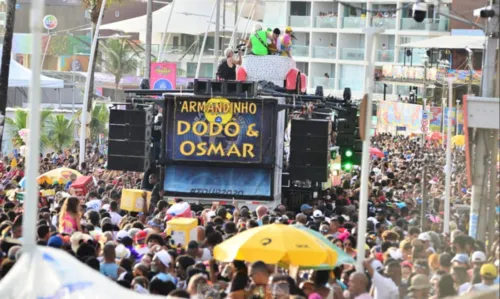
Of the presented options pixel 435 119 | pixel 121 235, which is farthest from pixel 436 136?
pixel 121 235

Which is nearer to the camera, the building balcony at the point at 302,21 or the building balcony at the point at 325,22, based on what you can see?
the building balcony at the point at 325,22

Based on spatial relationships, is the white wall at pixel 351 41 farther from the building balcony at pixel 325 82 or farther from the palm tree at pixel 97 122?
the palm tree at pixel 97 122

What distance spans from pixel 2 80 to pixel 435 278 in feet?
74.9

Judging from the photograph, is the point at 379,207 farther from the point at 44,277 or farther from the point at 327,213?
the point at 44,277

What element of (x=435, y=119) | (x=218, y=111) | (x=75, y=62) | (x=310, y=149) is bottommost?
(x=310, y=149)

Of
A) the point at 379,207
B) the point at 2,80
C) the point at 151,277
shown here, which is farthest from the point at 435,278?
the point at 2,80

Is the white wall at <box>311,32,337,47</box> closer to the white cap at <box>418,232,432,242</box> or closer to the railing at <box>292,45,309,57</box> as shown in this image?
the railing at <box>292,45,309,57</box>

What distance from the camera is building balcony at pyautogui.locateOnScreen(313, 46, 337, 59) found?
7668cm

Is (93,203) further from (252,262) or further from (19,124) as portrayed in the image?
(19,124)

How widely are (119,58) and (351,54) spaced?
1615cm

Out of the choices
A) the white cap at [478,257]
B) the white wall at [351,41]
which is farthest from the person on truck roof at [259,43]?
the white wall at [351,41]

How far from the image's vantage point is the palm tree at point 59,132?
139ft

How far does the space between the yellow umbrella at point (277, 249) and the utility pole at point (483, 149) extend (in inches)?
151

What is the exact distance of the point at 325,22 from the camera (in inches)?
3019
